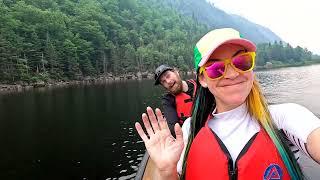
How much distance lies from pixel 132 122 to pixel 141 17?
146 meters

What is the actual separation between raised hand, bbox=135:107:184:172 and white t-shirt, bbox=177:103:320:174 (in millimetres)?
175

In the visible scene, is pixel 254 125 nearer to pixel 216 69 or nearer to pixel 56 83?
pixel 216 69

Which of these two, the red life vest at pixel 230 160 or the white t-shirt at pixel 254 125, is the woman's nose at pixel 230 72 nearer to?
the white t-shirt at pixel 254 125

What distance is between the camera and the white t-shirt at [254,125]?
1747 millimetres

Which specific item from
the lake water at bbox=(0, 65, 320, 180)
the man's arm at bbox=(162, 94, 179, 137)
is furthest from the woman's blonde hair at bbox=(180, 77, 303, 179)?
the lake water at bbox=(0, 65, 320, 180)

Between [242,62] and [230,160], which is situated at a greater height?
[242,62]

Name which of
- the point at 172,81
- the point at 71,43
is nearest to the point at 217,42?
the point at 172,81

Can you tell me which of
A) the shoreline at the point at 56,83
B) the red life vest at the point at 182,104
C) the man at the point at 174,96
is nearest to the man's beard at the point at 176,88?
the man at the point at 174,96

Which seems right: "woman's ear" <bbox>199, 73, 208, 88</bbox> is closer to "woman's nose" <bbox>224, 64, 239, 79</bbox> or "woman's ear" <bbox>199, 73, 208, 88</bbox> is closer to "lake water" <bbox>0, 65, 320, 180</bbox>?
"woman's nose" <bbox>224, 64, 239, 79</bbox>

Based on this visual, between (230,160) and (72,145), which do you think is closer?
(230,160)

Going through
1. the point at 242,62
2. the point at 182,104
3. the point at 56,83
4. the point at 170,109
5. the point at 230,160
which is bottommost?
the point at 56,83

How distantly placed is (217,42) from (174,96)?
18.0 feet

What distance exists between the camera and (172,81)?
7223 mm

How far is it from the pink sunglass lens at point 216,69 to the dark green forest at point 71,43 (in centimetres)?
6615
